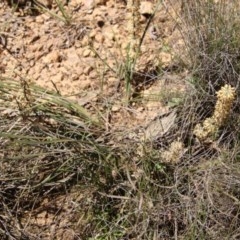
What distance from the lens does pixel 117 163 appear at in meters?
1.91

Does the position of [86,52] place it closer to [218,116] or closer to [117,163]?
[117,163]

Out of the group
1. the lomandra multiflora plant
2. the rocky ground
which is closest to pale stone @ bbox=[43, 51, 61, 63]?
the rocky ground

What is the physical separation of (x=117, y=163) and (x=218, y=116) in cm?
38

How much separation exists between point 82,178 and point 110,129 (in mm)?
201

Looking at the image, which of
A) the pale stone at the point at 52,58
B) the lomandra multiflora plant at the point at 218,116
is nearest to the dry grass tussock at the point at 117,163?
the lomandra multiflora plant at the point at 218,116

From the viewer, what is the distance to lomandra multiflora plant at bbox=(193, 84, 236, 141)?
1735 millimetres

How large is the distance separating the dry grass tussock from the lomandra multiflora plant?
0.01 meters

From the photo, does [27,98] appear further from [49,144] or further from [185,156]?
[185,156]

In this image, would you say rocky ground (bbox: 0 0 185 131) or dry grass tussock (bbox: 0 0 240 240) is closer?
dry grass tussock (bbox: 0 0 240 240)

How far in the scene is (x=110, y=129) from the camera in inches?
78.0

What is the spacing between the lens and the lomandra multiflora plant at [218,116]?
1735 millimetres

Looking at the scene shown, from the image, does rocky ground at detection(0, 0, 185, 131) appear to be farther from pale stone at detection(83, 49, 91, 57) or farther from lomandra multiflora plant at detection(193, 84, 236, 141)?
lomandra multiflora plant at detection(193, 84, 236, 141)

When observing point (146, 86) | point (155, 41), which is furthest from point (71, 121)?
point (155, 41)

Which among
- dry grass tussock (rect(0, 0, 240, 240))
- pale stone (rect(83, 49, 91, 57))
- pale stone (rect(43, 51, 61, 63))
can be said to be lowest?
dry grass tussock (rect(0, 0, 240, 240))
